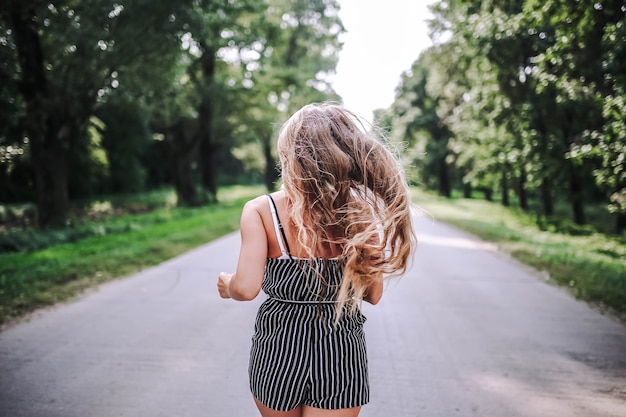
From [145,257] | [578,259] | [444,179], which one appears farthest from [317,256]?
[444,179]

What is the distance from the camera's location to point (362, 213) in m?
1.73

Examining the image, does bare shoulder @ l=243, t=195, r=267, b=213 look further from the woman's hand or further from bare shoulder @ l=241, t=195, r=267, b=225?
the woman's hand

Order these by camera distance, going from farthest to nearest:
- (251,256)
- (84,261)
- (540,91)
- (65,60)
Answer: (65,60) < (84,261) < (540,91) < (251,256)

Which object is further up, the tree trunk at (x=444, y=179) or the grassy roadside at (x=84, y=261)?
the tree trunk at (x=444, y=179)

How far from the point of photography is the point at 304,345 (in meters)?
1.76

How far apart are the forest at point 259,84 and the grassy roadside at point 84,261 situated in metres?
3.30

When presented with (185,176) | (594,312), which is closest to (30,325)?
(594,312)

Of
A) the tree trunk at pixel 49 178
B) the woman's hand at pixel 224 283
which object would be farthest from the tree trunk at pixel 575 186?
the tree trunk at pixel 49 178

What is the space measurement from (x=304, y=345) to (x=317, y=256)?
0.36 metres

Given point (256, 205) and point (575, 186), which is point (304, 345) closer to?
point (256, 205)

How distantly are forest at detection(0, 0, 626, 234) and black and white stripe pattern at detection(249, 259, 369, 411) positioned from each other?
0.99m

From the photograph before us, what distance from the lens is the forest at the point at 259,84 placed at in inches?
296

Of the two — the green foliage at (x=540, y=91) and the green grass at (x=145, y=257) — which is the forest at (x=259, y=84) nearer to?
the green foliage at (x=540, y=91)

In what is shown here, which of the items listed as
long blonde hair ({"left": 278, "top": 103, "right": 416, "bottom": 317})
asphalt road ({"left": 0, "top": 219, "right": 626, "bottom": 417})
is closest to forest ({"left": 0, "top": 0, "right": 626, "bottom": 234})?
long blonde hair ({"left": 278, "top": 103, "right": 416, "bottom": 317})
